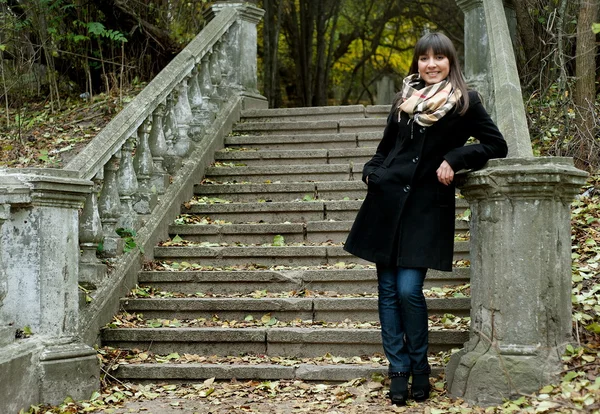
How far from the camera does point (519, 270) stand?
3898 millimetres

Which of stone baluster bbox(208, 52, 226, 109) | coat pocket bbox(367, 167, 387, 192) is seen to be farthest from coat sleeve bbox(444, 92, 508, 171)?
stone baluster bbox(208, 52, 226, 109)

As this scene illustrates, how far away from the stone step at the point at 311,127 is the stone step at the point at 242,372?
371cm

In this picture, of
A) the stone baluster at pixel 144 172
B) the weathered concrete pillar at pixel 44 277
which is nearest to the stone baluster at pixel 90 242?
the weathered concrete pillar at pixel 44 277

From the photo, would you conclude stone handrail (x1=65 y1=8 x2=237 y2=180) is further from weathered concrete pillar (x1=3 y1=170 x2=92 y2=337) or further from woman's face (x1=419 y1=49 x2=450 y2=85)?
woman's face (x1=419 y1=49 x2=450 y2=85)

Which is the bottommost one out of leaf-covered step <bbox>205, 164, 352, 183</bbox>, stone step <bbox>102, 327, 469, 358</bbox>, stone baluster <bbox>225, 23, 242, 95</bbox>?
stone step <bbox>102, 327, 469, 358</bbox>

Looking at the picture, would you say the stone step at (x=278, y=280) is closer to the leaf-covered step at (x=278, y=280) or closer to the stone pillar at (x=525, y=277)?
the leaf-covered step at (x=278, y=280)

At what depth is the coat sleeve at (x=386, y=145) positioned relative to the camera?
430cm

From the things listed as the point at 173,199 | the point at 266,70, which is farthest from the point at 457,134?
the point at 266,70

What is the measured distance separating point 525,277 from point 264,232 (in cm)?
291

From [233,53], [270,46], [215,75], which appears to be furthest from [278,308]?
[270,46]

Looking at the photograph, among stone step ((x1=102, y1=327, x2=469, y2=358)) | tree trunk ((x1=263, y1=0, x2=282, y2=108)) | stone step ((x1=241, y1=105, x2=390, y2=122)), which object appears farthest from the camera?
tree trunk ((x1=263, y1=0, x2=282, y2=108))

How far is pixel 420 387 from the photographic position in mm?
4113

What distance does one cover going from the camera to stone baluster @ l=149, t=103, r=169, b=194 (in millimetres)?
6676

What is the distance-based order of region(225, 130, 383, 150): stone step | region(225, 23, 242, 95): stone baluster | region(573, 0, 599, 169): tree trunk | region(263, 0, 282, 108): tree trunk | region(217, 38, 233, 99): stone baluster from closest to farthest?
region(573, 0, 599, 169): tree trunk < region(225, 130, 383, 150): stone step < region(217, 38, 233, 99): stone baluster < region(225, 23, 242, 95): stone baluster < region(263, 0, 282, 108): tree trunk
